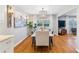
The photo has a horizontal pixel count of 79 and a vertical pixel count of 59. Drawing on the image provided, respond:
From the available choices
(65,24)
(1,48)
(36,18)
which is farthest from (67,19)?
(1,48)

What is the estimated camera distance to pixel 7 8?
3.85 m

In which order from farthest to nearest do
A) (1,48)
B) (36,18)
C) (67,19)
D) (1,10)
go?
(67,19)
(36,18)
(1,10)
(1,48)

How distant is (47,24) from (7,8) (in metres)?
7.86

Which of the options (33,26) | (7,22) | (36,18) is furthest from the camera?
(36,18)

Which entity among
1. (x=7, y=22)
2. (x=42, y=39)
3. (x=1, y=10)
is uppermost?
(x=1, y=10)

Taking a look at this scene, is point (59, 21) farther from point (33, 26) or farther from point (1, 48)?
point (1, 48)

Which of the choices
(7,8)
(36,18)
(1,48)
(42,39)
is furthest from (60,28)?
(1,48)

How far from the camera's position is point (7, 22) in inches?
149

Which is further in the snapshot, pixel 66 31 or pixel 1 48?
pixel 66 31

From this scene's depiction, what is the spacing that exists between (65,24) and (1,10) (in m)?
9.45

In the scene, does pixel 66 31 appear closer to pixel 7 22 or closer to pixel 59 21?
pixel 59 21
